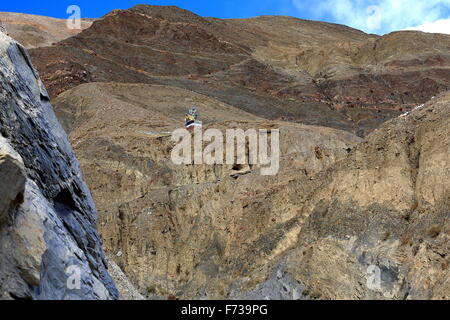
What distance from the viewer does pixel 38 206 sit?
9.00 metres

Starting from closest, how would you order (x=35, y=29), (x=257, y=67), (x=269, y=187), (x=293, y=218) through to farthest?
(x=293, y=218) → (x=269, y=187) → (x=257, y=67) → (x=35, y=29)

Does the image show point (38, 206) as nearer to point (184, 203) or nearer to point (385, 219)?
point (385, 219)

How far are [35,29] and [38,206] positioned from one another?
416ft

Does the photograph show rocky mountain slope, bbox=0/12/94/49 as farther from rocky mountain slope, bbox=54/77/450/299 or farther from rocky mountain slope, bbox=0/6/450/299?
rocky mountain slope, bbox=54/77/450/299

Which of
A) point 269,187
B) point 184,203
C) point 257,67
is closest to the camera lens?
point 269,187

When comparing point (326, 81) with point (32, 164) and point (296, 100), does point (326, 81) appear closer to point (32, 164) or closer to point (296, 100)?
point (296, 100)

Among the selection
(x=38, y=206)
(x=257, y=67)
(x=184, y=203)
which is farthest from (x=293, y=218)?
(x=257, y=67)

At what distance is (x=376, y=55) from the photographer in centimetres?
10825

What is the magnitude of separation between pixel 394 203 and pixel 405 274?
3735 mm

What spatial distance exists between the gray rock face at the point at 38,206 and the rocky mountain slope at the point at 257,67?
200 ft

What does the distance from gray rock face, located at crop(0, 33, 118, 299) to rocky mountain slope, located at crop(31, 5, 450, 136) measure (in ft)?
200

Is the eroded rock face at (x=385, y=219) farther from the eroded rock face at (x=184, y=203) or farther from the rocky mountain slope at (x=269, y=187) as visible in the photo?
the eroded rock face at (x=184, y=203)

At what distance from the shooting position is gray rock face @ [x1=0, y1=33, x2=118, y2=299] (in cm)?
785

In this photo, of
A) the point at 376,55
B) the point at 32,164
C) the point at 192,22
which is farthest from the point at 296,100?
the point at 32,164
